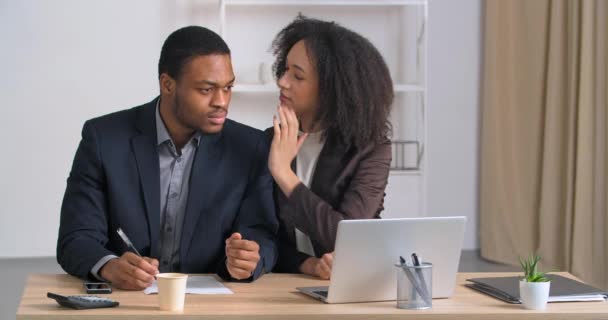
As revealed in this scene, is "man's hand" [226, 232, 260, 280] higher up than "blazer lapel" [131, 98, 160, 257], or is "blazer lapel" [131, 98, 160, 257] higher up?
"blazer lapel" [131, 98, 160, 257]

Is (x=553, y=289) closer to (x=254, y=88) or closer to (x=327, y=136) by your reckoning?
(x=327, y=136)

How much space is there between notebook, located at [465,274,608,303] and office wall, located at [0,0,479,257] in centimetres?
339

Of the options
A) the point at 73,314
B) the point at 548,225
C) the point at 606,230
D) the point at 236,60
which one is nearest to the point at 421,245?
the point at 73,314

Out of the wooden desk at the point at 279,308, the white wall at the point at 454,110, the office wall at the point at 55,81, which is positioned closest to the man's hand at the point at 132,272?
the wooden desk at the point at 279,308

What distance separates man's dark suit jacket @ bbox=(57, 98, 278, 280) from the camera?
94.3 inches

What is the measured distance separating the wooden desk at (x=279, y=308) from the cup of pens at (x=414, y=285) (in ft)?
0.07

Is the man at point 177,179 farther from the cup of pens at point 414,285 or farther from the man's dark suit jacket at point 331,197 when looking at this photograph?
the cup of pens at point 414,285

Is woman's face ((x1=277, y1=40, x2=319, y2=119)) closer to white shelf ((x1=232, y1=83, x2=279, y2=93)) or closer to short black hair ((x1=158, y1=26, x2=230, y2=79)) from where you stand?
short black hair ((x1=158, y1=26, x2=230, y2=79))

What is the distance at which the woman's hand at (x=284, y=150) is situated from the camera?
2.47 metres

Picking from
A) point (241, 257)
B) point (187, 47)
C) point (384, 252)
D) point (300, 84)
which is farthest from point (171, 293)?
point (300, 84)

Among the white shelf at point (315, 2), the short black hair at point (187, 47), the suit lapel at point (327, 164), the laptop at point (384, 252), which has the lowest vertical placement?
the laptop at point (384, 252)

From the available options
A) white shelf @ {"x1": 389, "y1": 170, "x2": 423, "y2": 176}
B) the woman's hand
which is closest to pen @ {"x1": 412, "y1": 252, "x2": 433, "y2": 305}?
the woman's hand

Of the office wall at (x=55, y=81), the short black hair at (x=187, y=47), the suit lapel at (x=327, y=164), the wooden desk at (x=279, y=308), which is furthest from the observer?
the office wall at (x=55, y=81)

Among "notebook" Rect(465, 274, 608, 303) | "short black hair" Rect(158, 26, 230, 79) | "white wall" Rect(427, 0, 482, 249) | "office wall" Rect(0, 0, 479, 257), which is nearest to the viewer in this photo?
"notebook" Rect(465, 274, 608, 303)
